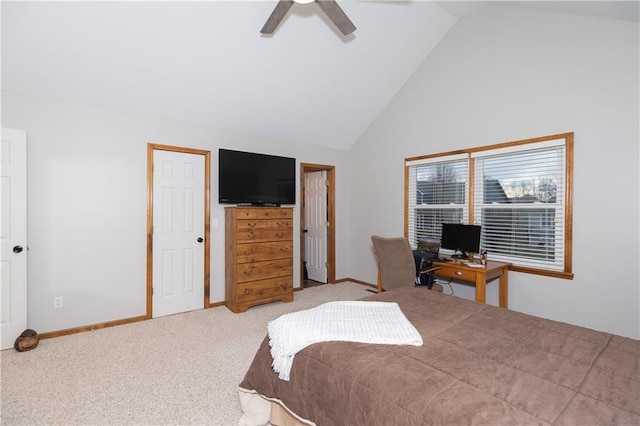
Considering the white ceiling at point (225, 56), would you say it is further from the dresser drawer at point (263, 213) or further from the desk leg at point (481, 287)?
the desk leg at point (481, 287)

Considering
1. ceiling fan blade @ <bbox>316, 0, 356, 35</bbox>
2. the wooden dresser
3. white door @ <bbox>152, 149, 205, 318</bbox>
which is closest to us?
ceiling fan blade @ <bbox>316, 0, 356, 35</bbox>

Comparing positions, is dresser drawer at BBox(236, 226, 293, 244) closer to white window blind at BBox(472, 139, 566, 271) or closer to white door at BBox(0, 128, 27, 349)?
white door at BBox(0, 128, 27, 349)

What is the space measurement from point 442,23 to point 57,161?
465cm

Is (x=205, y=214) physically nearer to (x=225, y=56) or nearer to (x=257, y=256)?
(x=257, y=256)

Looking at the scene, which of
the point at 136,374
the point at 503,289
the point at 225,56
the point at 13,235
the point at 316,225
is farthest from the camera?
the point at 316,225

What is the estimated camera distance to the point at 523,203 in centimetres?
333

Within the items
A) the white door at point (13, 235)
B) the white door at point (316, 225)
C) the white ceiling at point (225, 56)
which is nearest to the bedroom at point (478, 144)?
the white door at point (13, 235)

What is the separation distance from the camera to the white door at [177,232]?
11.9ft

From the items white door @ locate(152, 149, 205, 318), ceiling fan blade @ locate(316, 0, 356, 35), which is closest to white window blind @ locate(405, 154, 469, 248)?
ceiling fan blade @ locate(316, 0, 356, 35)

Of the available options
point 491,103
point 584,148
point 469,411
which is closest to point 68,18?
point 469,411

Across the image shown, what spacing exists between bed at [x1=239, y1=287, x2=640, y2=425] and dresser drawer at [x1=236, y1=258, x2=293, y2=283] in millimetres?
2116

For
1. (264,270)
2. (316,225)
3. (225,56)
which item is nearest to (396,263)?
(264,270)

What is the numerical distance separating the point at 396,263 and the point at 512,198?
1.52 meters

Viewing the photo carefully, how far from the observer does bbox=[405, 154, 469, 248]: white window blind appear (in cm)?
389
